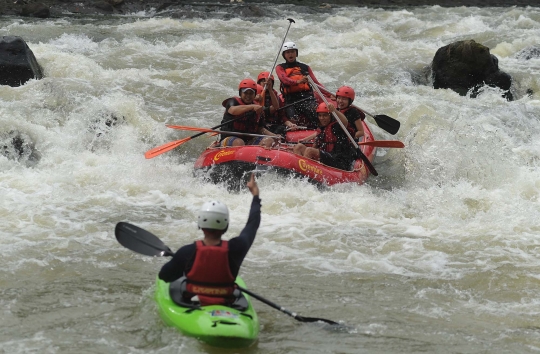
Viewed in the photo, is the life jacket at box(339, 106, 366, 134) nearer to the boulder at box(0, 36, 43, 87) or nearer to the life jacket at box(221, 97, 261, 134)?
the life jacket at box(221, 97, 261, 134)

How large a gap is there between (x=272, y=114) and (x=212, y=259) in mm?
5047

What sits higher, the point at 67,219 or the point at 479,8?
the point at 479,8

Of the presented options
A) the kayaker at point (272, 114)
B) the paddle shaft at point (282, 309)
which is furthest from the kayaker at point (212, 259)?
the kayaker at point (272, 114)

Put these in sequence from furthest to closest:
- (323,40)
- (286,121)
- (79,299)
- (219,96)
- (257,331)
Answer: (323,40)
(219,96)
(286,121)
(79,299)
(257,331)

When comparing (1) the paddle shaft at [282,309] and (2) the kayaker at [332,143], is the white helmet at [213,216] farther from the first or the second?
(2) the kayaker at [332,143]

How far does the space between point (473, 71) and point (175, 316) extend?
9.16m

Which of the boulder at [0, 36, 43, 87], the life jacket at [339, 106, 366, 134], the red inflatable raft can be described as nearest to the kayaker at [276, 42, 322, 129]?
the life jacket at [339, 106, 366, 134]

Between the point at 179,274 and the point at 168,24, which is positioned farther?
the point at 168,24

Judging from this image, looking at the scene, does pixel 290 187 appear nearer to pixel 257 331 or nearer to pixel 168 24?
pixel 257 331

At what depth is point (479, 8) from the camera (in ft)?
69.1

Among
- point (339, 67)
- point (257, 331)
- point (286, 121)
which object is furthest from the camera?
point (339, 67)

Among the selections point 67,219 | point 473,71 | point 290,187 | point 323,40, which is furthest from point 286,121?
point 323,40

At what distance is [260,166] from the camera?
7973 mm

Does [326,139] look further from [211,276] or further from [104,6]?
[104,6]
